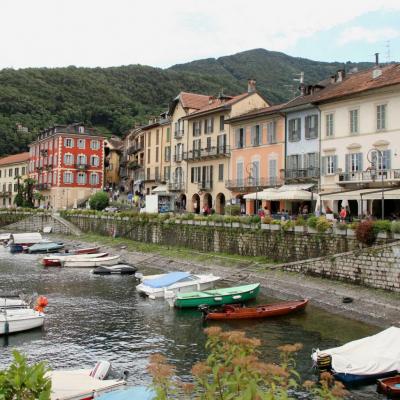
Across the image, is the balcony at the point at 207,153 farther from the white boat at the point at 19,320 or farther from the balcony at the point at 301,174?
the white boat at the point at 19,320

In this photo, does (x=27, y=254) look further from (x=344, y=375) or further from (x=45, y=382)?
(x=45, y=382)

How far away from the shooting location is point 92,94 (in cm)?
15275

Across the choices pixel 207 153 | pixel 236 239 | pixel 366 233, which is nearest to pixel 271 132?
pixel 207 153

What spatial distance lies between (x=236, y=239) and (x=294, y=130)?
44.7 feet

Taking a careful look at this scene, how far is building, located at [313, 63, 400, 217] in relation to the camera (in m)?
37.2

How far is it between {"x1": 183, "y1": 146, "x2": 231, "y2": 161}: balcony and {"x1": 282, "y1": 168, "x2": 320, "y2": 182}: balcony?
34.5 ft

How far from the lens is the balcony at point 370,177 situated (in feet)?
119

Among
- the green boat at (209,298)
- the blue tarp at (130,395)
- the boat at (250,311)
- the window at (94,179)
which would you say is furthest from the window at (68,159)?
the blue tarp at (130,395)

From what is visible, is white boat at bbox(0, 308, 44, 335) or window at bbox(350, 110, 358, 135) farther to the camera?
window at bbox(350, 110, 358, 135)

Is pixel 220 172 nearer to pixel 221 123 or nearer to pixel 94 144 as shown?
pixel 221 123

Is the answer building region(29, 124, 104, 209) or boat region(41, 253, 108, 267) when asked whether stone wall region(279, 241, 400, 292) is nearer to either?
boat region(41, 253, 108, 267)

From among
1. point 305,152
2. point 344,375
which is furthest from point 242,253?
point 344,375

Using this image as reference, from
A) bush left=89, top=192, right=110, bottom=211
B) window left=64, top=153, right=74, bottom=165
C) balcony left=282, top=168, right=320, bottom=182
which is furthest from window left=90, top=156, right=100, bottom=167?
balcony left=282, top=168, right=320, bottom=182

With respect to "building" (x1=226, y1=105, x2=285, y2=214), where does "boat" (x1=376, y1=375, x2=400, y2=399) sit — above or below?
below
